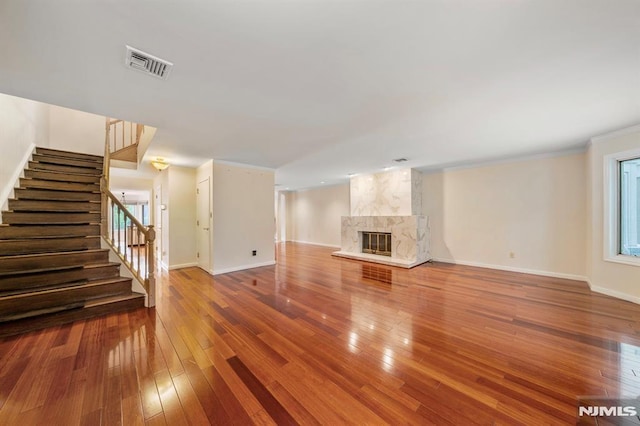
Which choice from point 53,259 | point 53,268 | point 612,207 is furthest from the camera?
point 612,207

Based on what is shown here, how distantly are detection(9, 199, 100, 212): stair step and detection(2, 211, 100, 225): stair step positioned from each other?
77 mm

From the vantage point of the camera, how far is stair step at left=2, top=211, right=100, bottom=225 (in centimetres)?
304

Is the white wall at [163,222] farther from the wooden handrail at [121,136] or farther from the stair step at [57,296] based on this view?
the stair step at [57,296]

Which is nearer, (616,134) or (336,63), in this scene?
(336,63)

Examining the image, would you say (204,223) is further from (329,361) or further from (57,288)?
(329,361)

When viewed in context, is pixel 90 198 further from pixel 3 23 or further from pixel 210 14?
pixel 210 14

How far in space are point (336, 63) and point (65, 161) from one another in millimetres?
5494

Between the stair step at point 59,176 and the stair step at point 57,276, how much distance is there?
194 cm

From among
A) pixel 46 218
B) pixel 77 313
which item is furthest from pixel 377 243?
pixel 46 218

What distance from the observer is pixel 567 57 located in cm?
173

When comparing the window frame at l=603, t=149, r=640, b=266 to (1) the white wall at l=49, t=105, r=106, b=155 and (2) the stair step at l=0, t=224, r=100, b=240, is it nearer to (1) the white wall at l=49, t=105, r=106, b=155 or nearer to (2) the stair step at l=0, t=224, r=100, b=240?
(2) the stair step at l=0, t=224, r=100, b=240

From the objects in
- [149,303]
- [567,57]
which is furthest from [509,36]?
[149,303]

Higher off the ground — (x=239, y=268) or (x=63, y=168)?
(x=63, y=168)

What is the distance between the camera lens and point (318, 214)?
9297 mm
